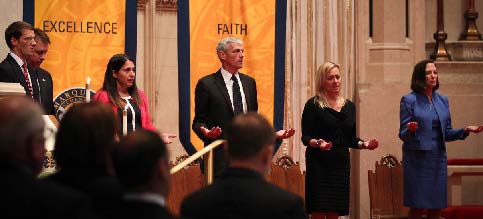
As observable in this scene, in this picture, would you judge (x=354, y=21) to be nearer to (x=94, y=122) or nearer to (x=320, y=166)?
(x=320, y=166)

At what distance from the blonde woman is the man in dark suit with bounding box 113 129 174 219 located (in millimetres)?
4110

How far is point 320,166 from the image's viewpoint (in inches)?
269

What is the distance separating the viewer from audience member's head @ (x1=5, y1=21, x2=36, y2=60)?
6.32m

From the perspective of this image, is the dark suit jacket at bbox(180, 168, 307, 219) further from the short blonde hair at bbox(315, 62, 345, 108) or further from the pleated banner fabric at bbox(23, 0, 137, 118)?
the pleated banner fabric at bbox(23, 0, 137, 118)

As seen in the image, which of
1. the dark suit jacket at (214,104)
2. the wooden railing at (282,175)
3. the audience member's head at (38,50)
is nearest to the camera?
the audience member's head at (38,50)

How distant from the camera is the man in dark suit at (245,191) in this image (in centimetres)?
308

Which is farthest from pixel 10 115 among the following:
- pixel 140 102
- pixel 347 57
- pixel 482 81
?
pixel 482 81

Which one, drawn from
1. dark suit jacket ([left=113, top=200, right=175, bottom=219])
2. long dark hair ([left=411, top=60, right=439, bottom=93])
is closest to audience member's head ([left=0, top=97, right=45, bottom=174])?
dark suit jacket ([left=113, top=200, right=175, bottom=219])

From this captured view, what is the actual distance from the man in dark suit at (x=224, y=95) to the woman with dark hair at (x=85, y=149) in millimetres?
3631

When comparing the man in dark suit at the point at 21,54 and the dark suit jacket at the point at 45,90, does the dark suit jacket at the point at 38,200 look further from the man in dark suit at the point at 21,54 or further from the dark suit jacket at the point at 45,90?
the dark suit jacket at the point at 45,90

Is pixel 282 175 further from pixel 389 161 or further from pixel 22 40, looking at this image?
pixel 22 40

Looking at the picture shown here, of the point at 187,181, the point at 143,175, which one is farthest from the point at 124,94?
the point at 143,175

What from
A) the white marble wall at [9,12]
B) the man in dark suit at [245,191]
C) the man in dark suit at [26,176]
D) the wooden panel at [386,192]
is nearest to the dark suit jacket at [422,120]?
the wooden panel at [386,192]

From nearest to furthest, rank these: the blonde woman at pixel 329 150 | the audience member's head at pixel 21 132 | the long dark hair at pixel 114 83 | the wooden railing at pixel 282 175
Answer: the audience member's head at pixel 21 132
the long dark hair at pixel 114 83
the blonde woman at pixel 329 150
the wooden railing at pixel 282 175
